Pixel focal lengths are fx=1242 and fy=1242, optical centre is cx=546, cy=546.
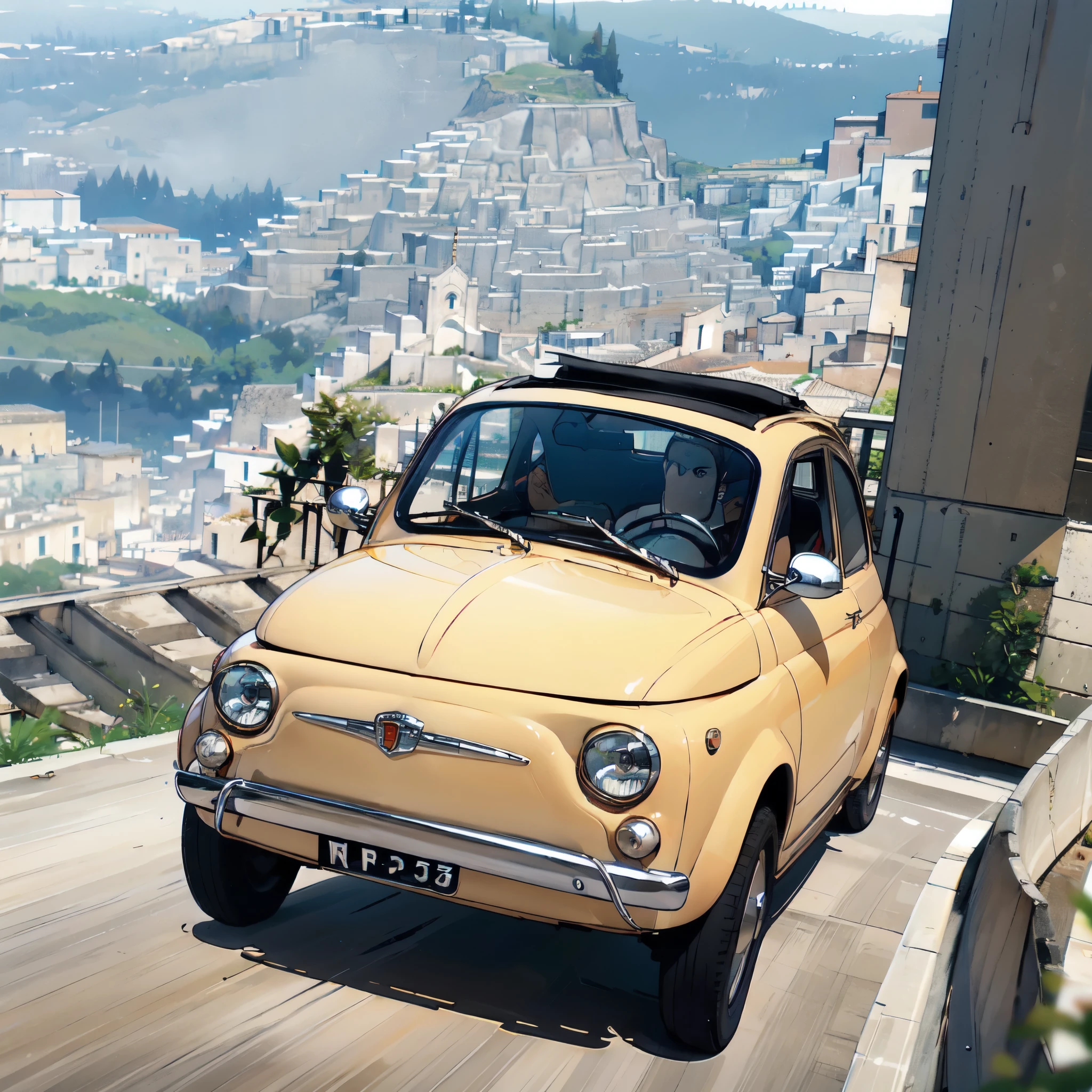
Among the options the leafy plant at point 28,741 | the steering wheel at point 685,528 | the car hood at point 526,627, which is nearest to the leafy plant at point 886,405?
the leafy plant at point 28,741

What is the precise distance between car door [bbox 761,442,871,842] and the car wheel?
2.65ft

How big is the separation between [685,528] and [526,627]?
0.92 meters

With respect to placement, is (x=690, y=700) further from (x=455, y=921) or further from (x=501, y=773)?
(x=455, y=921)

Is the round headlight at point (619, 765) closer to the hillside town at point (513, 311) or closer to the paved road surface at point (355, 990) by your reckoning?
the paved road surface at point (355, 990)

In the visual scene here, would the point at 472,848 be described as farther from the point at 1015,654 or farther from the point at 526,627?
the point at 1015,654

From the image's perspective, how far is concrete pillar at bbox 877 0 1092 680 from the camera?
7957 mm

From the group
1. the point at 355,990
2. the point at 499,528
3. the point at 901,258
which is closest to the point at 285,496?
the point at 499,528

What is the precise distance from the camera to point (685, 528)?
165 inches

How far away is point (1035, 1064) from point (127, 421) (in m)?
204

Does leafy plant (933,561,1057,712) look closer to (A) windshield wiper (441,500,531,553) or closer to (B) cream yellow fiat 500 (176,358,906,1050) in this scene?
(B) cream yellow fiat 500 (176,358,906,1050)

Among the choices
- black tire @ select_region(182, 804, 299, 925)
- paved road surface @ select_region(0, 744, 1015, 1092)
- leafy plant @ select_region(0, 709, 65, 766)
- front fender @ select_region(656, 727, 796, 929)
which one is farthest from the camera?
leafy plant @ select_region(0, 709, 65, 766)

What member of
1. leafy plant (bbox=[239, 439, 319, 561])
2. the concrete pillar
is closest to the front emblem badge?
the concrete pillar

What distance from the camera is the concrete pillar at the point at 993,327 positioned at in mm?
7957

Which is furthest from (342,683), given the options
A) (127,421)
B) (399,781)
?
(127,421)
